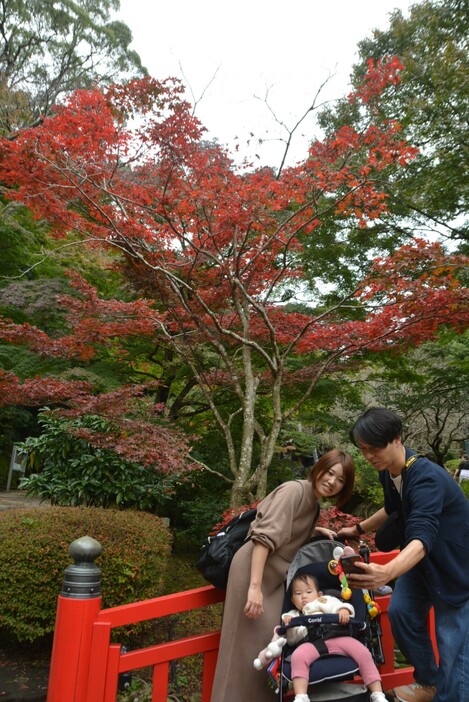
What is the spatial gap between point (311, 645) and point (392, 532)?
0.64 meters

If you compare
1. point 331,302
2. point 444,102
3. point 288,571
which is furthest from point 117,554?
point 444,102

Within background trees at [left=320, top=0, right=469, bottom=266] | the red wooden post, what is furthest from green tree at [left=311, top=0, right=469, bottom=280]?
the red wooden post

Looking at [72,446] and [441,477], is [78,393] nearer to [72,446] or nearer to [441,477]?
[72,446]

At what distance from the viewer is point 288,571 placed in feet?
7.73

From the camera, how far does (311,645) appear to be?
6.75 feet

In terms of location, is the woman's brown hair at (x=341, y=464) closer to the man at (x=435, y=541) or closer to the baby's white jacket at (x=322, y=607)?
the man at (x=435, y=541)

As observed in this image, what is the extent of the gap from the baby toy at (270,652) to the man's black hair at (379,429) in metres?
0.87

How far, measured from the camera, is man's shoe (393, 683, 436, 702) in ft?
7.50

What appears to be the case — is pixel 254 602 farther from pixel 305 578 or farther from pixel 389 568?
pixel 389 568

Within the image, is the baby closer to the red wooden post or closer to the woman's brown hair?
the woman's brown hair

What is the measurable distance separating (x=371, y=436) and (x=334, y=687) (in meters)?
0.99

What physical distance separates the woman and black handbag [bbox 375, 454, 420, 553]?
22cm

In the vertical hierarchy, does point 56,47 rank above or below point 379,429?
above

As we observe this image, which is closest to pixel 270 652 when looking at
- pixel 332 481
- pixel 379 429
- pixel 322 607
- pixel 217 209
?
pixel 322 607
